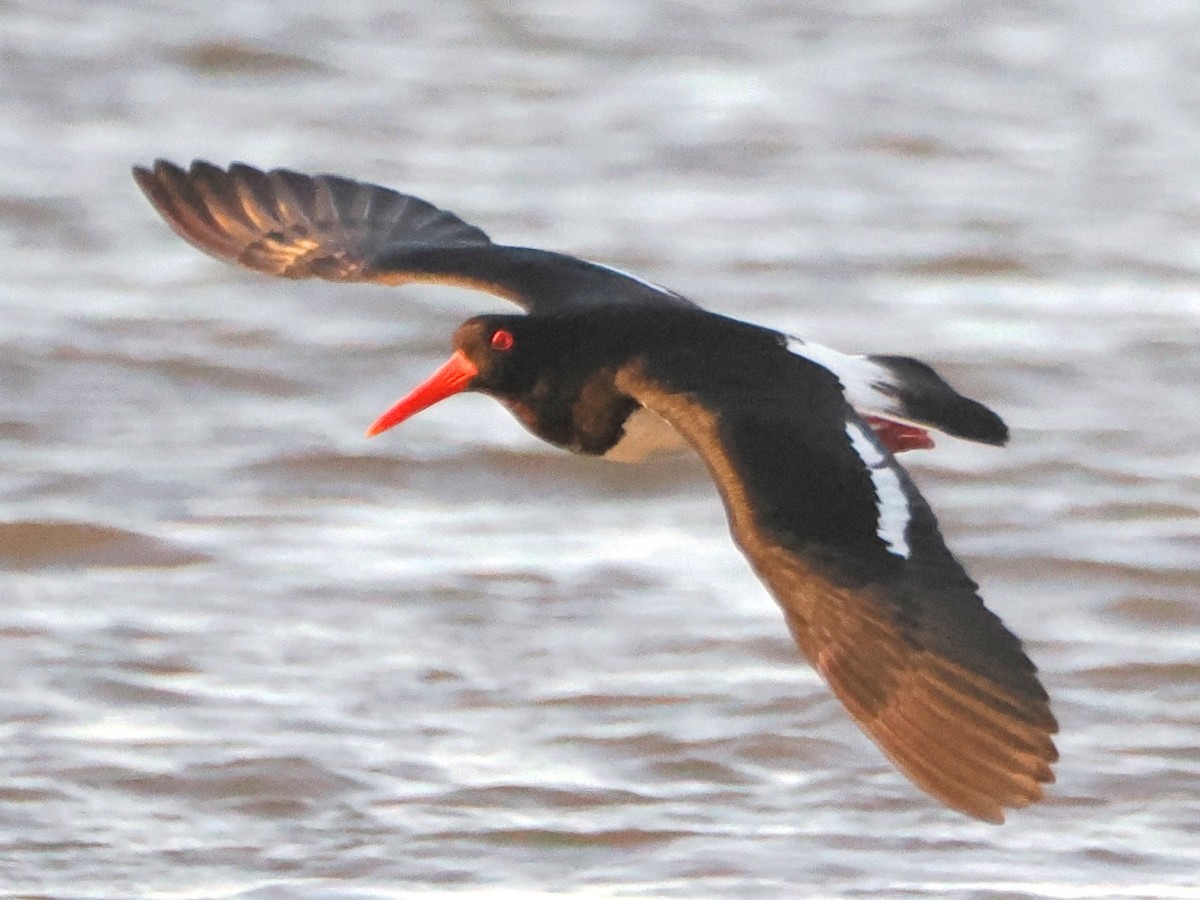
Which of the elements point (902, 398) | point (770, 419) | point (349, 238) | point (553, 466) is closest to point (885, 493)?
point (770, 419)

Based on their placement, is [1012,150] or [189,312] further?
[1012,150]

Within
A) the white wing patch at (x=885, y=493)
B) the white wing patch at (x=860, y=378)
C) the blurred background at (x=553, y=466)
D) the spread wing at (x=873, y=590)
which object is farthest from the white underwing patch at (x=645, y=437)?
the blurred background at (x=553, y=466)

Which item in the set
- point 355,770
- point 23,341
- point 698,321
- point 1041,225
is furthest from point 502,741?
point 1041,225

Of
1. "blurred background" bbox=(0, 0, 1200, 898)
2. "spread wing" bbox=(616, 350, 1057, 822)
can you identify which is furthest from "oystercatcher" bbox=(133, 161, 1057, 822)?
"blurred background" bbox=(0, 0, 1200, 898)

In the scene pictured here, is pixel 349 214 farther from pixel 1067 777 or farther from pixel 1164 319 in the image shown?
pixel 1164 319

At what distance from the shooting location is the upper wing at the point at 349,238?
7156mm

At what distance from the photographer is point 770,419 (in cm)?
598

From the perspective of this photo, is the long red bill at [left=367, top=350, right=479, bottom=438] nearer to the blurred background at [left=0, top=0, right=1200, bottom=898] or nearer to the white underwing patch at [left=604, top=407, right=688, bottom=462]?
the white underwing patch at [left=604, top=407, right=688, bottom=462]

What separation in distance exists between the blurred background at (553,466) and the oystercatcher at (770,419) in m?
1.02

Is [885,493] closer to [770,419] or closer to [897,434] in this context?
[770,419]

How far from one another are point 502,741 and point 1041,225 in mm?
5309

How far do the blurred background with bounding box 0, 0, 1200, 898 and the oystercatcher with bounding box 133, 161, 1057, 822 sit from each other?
1.02 meters

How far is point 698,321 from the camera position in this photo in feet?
21.5

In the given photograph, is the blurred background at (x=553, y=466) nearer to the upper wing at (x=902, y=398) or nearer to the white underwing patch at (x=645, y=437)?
the white underwing patch at (x=645, y=437)
